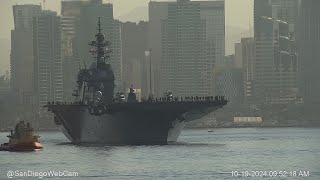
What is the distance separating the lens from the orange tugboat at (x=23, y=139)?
154 metres

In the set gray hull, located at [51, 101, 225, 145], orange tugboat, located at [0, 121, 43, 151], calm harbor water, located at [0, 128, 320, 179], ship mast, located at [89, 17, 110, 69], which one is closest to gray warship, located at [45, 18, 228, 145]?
gray hull, located at [51, 101, 225, 145]

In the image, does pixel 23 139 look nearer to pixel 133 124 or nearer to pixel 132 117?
pixel 132 117

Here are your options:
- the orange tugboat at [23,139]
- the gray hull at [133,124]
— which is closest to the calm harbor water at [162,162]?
the orange tugboat at [23,139]

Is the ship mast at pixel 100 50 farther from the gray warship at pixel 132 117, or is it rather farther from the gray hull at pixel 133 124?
the gray hull at pixel 133 124

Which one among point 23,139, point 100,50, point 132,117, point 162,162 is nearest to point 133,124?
point 132,117

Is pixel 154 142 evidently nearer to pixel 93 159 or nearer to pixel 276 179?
pixel 93 159

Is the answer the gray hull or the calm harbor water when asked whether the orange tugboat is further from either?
the gray hull

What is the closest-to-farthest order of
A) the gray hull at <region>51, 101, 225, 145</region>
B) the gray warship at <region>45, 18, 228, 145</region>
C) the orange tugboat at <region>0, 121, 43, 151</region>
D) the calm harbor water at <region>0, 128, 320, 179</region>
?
the calm harbor water at <region>0, 128, 320, 179</region> → the orange tugboat at <region>0, 121, 43, 151</region> → the gray warship at <region>45, 18, 228, 145</region> → the gray hull at <region>51, 101, 225, 145</region>

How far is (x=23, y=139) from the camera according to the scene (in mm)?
155250

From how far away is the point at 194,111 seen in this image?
164125mm

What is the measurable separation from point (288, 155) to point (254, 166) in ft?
68.8

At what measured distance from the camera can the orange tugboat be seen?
15370cm

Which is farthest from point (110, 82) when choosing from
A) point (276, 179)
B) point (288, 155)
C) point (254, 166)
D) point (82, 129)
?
point (276, 179)

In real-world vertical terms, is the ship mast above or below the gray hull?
above
